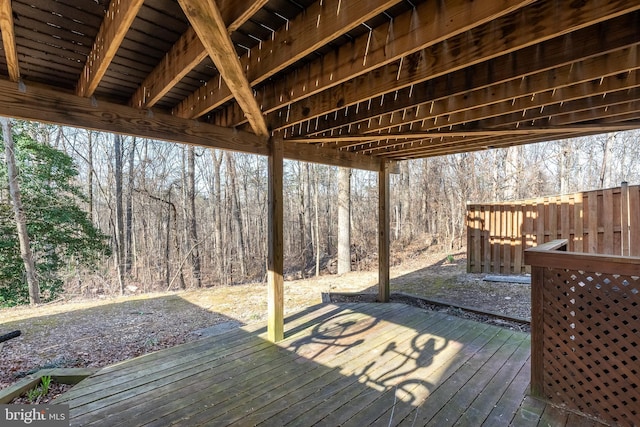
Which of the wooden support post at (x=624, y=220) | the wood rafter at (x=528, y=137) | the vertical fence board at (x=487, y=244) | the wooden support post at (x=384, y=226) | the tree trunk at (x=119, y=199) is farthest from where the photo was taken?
the tree trunk at (x=119, y=199)

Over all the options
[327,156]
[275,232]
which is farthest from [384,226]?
[275,232]

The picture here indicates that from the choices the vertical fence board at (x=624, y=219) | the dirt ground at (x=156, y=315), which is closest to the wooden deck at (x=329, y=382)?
the dirt ground at (x=156, y=315)

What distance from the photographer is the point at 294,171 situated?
13.6m

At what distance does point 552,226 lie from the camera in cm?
603

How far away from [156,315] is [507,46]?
17.7ft

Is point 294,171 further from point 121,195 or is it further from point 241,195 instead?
point 121,195

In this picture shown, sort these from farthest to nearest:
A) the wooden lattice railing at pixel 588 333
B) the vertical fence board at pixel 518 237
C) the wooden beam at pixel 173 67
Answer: the vertical fence board at pixel 518 237
the wooden lattice railing at pixel 588 333
the wooden beam at pixel 173 67

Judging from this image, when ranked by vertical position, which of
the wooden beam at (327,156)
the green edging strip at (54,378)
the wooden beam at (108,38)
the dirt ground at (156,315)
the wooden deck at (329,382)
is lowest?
the dirt ground at (156,315)

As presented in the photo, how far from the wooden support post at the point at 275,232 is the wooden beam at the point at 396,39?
0.99m

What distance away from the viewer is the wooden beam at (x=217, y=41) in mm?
1181

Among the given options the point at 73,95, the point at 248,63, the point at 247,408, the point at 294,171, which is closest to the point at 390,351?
the point at 247,408

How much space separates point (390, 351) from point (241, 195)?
1132 cm

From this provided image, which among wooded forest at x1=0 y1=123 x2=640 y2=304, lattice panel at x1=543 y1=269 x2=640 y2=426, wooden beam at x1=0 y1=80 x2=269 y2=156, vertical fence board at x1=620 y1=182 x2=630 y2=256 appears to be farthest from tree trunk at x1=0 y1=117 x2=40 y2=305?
vertical fence board at x1=620 y1=182 x2=630 y2=256

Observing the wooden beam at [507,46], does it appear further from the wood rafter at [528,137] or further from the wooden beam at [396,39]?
the wood rafter at [528,137]
